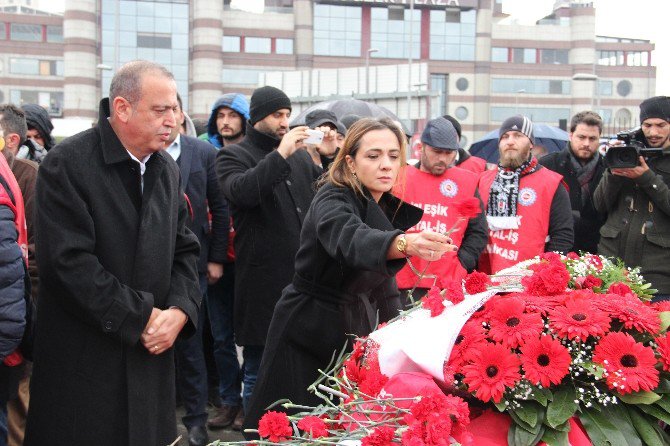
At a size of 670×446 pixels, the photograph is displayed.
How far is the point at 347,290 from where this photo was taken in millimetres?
3436

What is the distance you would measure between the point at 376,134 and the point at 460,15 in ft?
A: 202

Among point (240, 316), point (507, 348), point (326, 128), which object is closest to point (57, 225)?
point (507, 348)

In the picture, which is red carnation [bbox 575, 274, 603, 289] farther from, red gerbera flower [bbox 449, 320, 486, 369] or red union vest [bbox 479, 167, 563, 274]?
red union vest [bbox 479, 167, 563, 274]

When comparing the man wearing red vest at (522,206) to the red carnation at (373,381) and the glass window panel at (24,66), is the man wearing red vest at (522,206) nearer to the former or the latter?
the red carnation at (373,381)

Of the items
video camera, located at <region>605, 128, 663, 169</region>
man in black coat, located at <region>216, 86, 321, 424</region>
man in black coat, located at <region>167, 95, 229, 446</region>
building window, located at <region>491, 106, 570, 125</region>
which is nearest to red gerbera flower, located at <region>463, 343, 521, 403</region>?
man in black coat, located at <region>216, 86, 321, 424</region>

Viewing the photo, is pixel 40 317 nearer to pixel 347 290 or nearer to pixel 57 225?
pixel 57 225

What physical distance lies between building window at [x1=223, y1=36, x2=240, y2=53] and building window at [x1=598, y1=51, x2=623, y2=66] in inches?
1185

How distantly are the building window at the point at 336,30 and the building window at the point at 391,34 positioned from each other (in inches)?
50.9

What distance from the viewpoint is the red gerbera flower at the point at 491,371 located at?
2178 mm

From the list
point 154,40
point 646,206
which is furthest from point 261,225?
point 154,40

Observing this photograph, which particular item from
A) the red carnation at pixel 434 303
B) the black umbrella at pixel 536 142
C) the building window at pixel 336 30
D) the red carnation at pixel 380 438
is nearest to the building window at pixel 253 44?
the building window at pixel 336 30

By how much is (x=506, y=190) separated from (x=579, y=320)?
3.81m

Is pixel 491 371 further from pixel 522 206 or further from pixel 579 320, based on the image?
pixel 522 206

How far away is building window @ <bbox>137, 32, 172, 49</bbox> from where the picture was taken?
5612 centimetres
